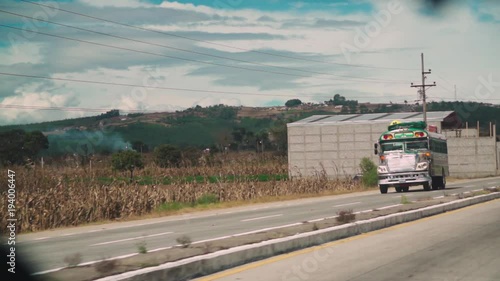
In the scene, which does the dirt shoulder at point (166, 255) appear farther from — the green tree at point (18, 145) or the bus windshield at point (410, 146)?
the green tree at point (18, 145)

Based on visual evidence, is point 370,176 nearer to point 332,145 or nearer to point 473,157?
point 473,157

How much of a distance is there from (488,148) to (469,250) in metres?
68.8

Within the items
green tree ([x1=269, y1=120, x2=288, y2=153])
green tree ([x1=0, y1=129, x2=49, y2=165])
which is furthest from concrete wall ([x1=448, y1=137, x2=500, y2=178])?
green tree ([x1=269, y1=120, x2=288, y2=153])

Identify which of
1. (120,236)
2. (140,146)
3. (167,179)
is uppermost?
(140,146)

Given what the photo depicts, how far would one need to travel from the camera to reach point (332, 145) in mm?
83312

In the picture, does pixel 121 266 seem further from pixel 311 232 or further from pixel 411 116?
pixel 411 116

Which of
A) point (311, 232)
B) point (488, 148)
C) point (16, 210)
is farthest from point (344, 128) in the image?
point (311, 232)

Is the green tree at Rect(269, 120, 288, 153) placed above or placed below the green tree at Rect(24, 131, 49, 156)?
above

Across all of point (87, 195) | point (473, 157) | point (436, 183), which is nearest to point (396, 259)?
point (87, 195)

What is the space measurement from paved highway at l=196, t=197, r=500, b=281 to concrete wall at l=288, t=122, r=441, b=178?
65134 mm

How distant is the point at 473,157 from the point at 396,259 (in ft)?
231

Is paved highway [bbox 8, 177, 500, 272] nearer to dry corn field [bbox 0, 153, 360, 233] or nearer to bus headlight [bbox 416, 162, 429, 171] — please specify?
dry corn field [bbox 0, 153, 360, 233]

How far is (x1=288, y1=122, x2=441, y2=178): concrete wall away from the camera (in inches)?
3216

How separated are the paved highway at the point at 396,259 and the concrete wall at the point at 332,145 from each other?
2564 inches
